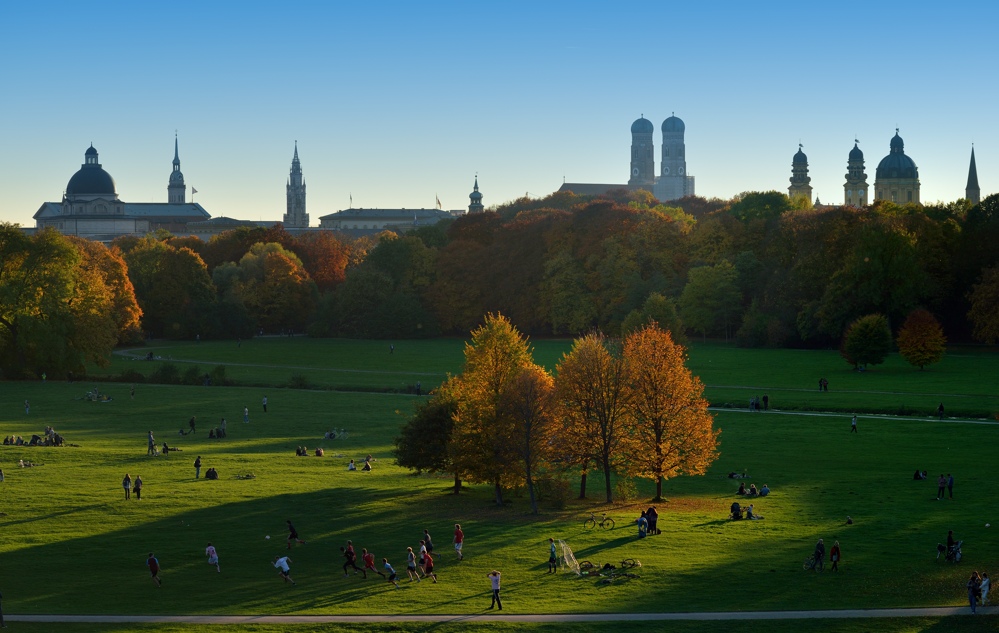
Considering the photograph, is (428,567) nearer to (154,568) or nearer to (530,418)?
(154,568)

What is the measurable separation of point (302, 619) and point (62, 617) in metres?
5.68

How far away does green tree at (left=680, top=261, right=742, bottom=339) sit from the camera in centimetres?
10356

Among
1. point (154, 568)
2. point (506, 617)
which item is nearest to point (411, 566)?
point (506, 617)

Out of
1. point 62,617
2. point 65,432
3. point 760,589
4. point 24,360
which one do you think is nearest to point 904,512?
point 760,589

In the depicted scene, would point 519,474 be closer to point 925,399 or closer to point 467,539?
point 467,539

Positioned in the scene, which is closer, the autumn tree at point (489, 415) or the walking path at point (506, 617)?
the walking path at point (506, 617)

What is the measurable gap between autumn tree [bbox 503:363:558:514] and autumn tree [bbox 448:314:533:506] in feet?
0.47

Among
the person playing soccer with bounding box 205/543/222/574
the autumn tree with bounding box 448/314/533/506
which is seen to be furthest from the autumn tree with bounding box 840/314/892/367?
the person playing soccer with bounding box 205/543/222/574

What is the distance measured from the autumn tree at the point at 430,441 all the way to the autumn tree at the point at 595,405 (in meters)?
4.41

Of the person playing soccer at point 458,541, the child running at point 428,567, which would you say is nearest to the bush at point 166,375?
the person playing soccer at point 458,541

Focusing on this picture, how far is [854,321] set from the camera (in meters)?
90.9

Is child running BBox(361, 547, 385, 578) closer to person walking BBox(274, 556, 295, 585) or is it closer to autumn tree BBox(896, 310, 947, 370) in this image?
person walking BBox(274, 556, 295, 585)

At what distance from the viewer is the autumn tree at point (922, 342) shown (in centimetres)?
7988

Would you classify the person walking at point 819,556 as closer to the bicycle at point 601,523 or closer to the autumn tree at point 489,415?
the bicycle at point 601,523
